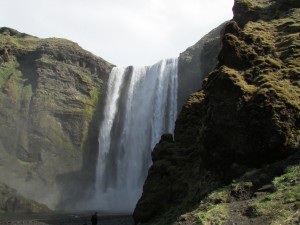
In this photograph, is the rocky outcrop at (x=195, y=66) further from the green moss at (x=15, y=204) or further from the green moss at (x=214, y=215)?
the green moss at (x=214, y=215)

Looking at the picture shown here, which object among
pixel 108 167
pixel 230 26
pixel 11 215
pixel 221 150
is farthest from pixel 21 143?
pixel 221 150

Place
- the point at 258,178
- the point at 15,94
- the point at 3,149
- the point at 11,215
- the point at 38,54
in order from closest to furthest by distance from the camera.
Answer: the point at 258,178
the point at 11,215
the point at 3,149
the point at 15,94
the point at 38,54

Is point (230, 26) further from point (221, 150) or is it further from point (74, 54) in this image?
point (74, 54)

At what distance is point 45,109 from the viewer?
7206 centimetres

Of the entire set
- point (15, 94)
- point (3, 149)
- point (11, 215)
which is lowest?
point (11, 215)

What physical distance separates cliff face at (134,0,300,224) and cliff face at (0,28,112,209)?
1723 inches

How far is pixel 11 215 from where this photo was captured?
43.5 meters

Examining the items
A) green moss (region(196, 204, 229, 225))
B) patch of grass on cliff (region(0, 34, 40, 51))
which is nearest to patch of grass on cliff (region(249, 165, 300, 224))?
green moss (region(196, 204, 229, 225))

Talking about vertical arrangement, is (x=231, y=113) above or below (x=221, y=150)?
above

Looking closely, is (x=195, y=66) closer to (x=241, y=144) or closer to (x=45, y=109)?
(x=45, y=109)

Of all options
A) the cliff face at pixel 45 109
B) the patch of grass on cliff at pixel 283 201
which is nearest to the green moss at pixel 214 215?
the patch of grass on cliff at pixel 283 201

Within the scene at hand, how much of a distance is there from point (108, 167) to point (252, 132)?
53.1 meters

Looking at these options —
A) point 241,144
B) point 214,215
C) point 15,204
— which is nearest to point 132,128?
point 15,204

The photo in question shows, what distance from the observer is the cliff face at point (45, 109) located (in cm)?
6506
